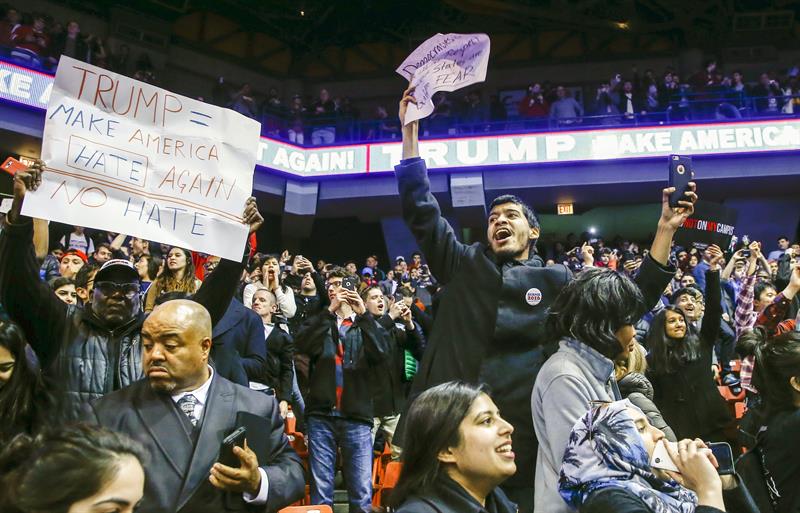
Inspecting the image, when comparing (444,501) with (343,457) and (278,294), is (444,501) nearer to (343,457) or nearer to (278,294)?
(343,457)

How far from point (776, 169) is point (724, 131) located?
142 cm

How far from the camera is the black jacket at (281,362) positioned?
557 cm

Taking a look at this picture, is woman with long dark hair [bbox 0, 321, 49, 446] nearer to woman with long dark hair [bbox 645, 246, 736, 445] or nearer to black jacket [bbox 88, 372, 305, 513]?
black jacket [bbox 88, 372, 305, 513]

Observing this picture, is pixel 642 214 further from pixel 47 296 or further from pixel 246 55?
pixel 47 296

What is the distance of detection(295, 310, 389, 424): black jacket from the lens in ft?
17.3

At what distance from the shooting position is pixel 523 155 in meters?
17.8

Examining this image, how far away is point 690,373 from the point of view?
4496 mm

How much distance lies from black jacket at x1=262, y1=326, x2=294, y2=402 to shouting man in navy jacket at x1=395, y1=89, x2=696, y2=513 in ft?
8.88

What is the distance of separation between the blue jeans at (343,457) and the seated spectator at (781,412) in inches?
109

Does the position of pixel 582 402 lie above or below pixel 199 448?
above

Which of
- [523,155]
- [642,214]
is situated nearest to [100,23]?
[523,155]

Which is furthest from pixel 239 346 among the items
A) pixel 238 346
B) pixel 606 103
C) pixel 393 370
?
pixel 606 103

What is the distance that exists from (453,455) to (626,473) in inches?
17.7

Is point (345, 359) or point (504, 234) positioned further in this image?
point (345, 359)
